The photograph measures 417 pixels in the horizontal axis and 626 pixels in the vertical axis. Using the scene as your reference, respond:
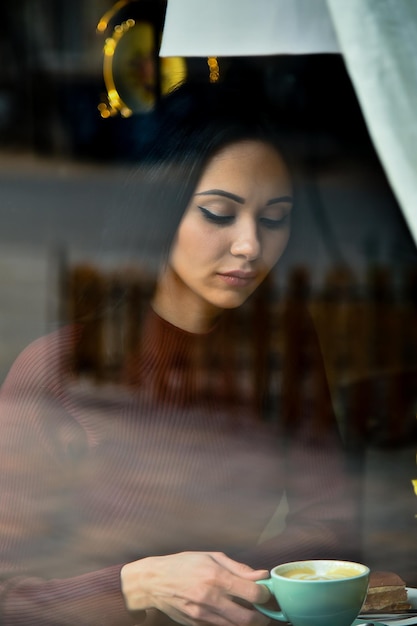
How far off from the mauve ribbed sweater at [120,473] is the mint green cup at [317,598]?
0.17 m

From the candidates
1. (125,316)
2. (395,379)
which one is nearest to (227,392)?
(125,316)

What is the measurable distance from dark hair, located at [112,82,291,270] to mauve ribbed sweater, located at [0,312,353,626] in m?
0.11

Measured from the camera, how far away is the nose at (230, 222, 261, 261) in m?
1.09

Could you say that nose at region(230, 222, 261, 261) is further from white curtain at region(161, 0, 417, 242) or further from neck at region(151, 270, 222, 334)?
white curtain at region(161, 0, 417, 242)

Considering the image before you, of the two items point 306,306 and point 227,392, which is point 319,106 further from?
point 227,392

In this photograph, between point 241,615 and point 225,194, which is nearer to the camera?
point 241,615

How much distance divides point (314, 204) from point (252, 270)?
4.58m

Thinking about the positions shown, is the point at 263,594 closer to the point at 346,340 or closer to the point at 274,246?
the point at 274,246

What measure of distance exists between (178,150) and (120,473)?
34 cm

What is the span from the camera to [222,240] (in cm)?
110

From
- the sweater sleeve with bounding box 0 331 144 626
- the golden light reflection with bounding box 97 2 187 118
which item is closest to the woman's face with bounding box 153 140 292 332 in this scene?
the sweater sleeve with bounding box 0 331 144 626

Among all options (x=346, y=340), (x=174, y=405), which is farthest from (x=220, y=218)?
(x=346, y=340)

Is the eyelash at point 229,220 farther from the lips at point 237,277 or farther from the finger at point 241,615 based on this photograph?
the finger at point 241,615

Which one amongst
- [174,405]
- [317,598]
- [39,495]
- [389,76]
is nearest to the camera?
[317,598]
